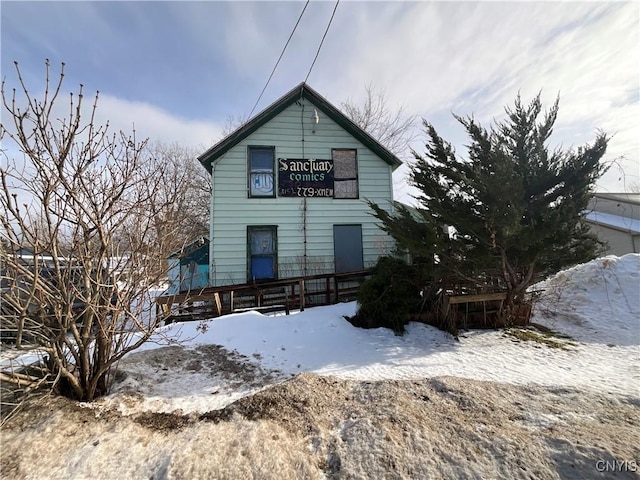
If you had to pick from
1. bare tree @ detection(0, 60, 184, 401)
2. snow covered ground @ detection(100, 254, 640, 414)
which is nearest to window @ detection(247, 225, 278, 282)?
snow covered ground @ detection(100, 254, 640, 414)

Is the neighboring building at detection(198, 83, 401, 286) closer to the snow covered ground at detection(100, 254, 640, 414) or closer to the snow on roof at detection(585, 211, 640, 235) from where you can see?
the snow covered ground at detection(100, 254, 640, 414)

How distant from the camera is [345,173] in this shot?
37.0ft

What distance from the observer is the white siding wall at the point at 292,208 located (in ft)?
33.7

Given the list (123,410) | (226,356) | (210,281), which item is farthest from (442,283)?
(210,281)

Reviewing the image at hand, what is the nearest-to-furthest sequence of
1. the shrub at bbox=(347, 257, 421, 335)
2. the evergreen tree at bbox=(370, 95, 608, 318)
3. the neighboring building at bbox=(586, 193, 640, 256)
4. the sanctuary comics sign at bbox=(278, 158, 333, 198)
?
the evergreen tree at bbox=(370, 95, 608, 318) → the shrub at bbox=(347, 257, 421, 335) → the sanctuary comics sign at bbox=(278, 158, 333, 198) → the neighboring building at bbox=(586, 193, 640, 256)

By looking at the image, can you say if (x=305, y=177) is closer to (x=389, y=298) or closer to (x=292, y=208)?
(x=292, y=208)

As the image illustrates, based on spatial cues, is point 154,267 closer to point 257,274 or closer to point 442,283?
point 442,283

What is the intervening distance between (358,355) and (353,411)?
1947mm

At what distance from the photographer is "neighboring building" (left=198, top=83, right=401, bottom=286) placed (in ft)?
34.0

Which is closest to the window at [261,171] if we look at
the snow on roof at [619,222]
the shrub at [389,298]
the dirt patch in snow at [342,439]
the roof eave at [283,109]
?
the roof eave at [283,109]

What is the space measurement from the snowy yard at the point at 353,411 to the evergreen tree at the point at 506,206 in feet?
5.09

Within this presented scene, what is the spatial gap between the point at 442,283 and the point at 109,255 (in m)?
5.76

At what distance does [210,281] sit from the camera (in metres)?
10.0

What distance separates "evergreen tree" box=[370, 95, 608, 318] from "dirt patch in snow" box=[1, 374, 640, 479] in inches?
101
